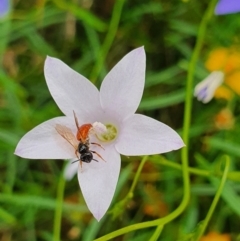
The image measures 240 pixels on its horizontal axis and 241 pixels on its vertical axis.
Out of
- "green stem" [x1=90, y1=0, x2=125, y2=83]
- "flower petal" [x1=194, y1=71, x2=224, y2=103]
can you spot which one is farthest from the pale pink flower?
"green stem" [x1=90, y1=0, x2=125, y2=83]

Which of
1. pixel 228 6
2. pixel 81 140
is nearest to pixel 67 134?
pixel 81 140

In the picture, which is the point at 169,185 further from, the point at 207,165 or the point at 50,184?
the point at 50,184

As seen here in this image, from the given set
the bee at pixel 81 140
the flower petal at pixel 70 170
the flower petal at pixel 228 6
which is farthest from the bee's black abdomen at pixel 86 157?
the flower petal at pixel 228 6

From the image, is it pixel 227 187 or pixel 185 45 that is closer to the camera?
pixel 227 187

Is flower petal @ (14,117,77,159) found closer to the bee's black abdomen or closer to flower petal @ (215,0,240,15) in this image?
the bee's black abdomen

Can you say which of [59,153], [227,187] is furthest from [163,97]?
[59,153]

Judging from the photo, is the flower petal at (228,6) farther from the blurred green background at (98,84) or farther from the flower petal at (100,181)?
the flower petal at (100,181)
